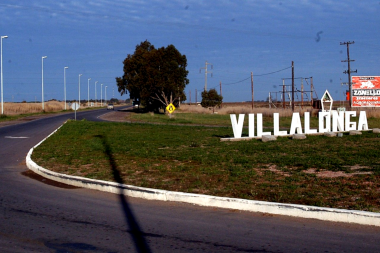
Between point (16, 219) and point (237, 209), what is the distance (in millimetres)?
3913

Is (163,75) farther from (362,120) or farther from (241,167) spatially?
(241,167)

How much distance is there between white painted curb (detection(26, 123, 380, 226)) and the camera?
6.98 m

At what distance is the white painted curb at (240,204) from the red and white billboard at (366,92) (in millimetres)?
43276

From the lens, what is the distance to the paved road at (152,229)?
5.82 metres

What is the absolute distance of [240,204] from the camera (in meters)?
7.94

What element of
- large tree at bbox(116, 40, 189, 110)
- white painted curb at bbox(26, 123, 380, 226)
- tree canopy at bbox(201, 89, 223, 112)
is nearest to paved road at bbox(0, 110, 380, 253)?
white painted curb at bbox(26, 123, 380, 226)

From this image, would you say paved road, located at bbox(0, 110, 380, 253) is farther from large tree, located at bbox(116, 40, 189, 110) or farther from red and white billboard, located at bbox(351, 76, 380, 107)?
large tree, located at bbox(116, 40, 189, 110)

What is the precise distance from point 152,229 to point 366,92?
46128 mm

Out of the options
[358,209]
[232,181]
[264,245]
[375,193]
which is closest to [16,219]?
[264,245]

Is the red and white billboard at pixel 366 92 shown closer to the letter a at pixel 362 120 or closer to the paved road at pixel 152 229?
the letter a at pixel 362 120

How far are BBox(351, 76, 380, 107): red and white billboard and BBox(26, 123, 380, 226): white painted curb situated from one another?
43.3 metres

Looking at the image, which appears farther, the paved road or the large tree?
the large tree

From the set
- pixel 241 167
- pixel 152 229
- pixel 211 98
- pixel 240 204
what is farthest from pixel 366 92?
pixel 152 229

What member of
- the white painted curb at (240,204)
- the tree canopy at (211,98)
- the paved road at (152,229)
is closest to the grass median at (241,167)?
the white painted curb at (240,204)
